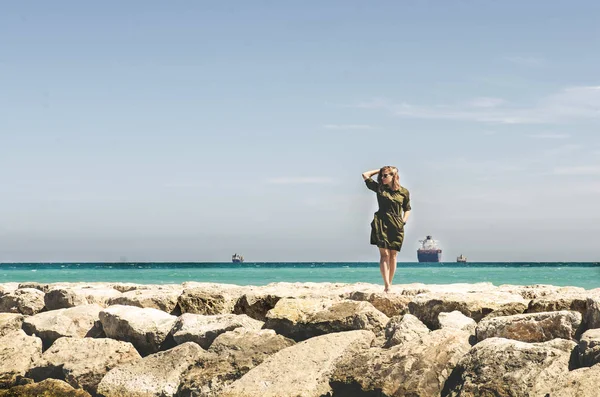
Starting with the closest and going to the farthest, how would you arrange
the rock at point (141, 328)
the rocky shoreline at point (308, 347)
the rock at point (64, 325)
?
the rocky shoreline at point (308, 347)
the rock at point (141, 328)
the rock at point (64, 325)

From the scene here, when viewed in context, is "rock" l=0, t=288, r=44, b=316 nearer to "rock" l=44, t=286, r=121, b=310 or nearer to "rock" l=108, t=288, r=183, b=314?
"rock" l=44, t=286, r=121, b=310

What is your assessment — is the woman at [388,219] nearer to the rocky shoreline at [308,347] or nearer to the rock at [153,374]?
the rocky shoreline at [308,347]

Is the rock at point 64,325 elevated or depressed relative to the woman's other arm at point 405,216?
depressed

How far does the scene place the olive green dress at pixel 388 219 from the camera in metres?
8.19

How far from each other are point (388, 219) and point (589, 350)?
3453 mm

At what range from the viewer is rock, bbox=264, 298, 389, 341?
20.8 feet

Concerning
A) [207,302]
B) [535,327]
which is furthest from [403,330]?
[207,302]

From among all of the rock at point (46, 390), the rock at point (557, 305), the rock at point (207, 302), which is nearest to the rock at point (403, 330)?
the rock at point (557, 305)

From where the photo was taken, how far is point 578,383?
15.4ft

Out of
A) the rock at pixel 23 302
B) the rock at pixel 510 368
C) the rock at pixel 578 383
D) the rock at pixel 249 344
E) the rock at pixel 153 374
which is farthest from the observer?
the rock at pixel 23 302

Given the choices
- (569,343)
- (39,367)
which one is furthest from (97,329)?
(569,343)

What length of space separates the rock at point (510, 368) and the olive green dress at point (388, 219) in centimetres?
295

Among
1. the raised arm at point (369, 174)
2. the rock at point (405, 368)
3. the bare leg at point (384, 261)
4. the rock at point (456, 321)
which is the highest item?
the raised arm at point (369, 174)

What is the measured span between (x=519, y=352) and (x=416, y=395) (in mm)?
761
